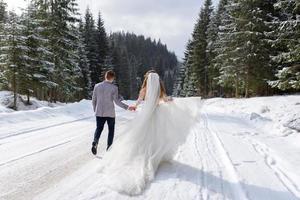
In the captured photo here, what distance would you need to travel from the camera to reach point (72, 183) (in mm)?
6664

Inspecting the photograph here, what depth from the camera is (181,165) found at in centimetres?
819

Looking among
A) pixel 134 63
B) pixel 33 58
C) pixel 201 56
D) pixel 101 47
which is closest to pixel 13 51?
pixel 33 58

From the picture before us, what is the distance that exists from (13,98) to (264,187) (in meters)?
24.8

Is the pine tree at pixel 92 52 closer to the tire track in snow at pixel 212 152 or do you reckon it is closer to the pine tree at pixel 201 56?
the pine tree at pixel 201 56

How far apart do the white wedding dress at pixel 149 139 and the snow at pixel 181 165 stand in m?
0.31

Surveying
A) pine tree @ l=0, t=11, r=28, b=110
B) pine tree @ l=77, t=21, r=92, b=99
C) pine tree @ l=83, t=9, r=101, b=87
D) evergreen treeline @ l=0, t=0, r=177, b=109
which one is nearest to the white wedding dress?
evergreen treeline @ l=0, t=0, r=177, b=109

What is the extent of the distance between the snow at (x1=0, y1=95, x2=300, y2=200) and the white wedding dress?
12.3 inches

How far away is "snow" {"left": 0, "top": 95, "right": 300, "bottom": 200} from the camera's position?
620cm

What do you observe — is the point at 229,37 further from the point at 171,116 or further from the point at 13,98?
the point at 171,116

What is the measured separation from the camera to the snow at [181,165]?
244 inches

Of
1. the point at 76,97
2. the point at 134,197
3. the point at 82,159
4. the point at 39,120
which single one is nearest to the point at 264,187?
the point at 134,197

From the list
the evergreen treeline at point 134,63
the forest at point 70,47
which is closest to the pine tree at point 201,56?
the evergreen treeline at point 134,63

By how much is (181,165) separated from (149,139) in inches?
38.4

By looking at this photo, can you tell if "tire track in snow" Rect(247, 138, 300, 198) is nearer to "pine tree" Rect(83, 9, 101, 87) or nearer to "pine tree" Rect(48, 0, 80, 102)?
"pine tree" Rect(48, 0, 80, 102)
